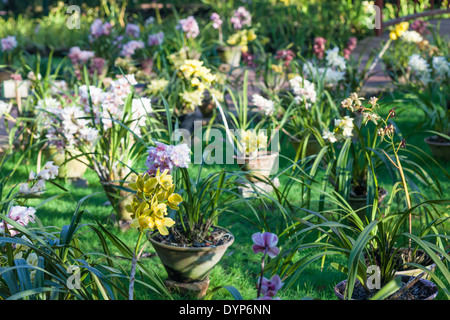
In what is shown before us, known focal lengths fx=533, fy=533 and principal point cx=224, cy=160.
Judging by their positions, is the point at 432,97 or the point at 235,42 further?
the point at 235,42

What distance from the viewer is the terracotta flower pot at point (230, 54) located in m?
7.64

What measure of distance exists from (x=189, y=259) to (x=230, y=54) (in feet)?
18.1

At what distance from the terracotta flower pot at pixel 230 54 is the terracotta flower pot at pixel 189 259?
5.34m

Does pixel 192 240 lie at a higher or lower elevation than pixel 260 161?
lower

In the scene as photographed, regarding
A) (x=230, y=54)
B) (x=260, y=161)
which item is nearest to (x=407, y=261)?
(x=260, y=161)

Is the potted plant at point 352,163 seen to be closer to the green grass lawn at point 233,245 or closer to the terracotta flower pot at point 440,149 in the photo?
the green grass lawn at point 233,245

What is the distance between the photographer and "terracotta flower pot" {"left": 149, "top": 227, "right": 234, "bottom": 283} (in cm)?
255

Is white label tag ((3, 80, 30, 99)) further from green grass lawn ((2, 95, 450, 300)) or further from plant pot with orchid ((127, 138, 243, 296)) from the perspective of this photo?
plant pot with orchid ((127, 138, 243, 296))

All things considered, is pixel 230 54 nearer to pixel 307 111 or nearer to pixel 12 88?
pixel 12 88

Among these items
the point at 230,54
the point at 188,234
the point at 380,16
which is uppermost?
the point at 380,16

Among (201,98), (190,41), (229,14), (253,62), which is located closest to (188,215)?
(201,98)

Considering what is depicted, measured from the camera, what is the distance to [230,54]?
7711mm
